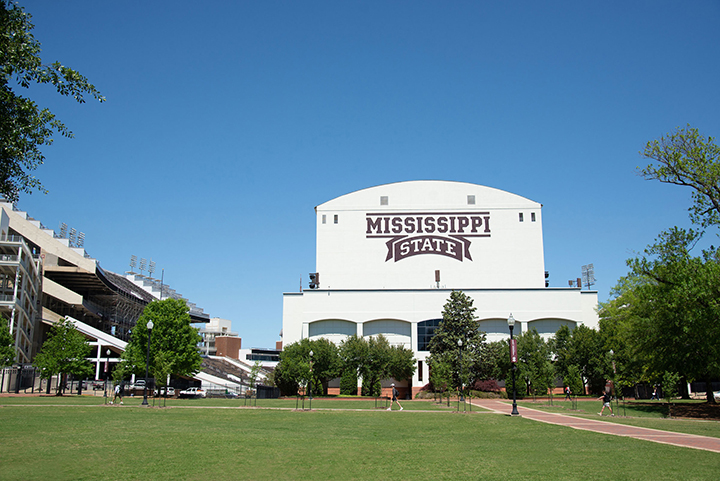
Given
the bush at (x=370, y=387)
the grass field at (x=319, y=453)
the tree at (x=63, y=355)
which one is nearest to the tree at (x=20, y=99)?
the grass field at (x=319, y=453)

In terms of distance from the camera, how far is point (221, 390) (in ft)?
255

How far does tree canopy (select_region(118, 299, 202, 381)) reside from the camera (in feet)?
189

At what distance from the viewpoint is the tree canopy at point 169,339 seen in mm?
57656

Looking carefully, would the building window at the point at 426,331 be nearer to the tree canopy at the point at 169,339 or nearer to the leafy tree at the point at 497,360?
the leafy tree at the point at 497,360

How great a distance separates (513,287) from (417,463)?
62.1 m

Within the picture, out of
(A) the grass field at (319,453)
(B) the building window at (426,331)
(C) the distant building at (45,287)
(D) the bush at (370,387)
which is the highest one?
(C) the distant building at (45,287)

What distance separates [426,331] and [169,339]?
2872 centimetres

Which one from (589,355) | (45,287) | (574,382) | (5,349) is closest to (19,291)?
(45,287)

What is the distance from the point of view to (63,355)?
161 feet

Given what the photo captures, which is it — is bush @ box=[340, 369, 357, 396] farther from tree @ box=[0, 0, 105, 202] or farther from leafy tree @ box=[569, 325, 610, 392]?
tree @ box=[0, 0, 105, 202]

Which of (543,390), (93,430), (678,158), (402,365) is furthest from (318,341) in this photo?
(93,430)

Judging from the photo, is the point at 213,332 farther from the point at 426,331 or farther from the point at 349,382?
the point at 349,382

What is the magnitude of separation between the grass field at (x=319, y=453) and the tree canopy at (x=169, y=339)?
3842 centimetres

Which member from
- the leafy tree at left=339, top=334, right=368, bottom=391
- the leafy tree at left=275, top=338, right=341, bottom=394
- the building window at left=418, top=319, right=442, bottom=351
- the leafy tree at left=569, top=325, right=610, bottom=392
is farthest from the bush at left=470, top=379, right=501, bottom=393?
the leafy tree at left=275, top=338, right=341, bottom=394
